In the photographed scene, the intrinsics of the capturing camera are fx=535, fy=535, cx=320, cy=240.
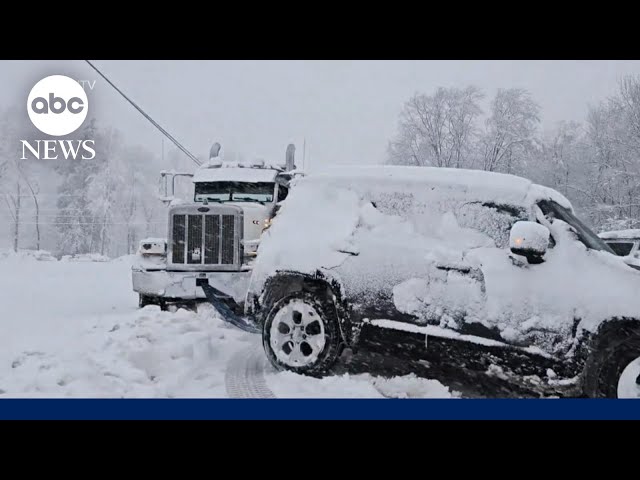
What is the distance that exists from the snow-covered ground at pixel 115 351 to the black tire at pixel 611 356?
968 millimetres

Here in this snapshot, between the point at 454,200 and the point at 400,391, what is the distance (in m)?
1.51

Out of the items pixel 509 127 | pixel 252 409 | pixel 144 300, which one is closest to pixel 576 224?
pixel 509 127

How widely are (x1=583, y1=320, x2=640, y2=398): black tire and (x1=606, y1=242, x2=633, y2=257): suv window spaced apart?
576mm

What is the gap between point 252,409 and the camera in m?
4.08

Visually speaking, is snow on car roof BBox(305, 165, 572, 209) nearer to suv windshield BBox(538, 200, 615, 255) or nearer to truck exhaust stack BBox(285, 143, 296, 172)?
suv windshield BBox(538, 200, 615, 255)

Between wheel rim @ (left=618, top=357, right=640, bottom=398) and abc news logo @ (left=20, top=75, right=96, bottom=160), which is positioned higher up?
abc news logo @ (left=20, top=75, right=96, bottom=160)

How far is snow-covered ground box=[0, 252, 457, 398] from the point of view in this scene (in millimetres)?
4102

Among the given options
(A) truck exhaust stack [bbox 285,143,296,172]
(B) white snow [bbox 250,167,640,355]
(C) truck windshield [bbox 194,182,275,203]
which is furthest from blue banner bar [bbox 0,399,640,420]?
(C) truck windshield [bbox 194,182,275,203]

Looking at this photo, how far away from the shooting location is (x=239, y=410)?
4.09 m

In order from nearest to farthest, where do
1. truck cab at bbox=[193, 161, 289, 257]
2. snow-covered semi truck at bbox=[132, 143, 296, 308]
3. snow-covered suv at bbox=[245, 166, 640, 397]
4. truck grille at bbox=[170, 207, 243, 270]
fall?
snow-covered suv at bbox=[245, 166, 640, 397], snow-covered semi truck at bbox=[132, 143, 296, 308], truck grille at bbox=[170, 207, 243, 270], truck cab at bbox=[193, 161, 289, 257]

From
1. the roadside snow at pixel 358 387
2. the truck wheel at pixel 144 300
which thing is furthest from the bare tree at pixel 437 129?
the truck wheel at pixel 144 300

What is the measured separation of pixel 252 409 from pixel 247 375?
42 cm

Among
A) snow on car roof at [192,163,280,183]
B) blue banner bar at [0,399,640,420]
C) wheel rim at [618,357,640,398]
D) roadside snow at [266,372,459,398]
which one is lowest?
blue banner bar at [0,399,640,420]

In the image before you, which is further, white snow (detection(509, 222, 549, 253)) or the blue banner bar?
the blue banner bar
